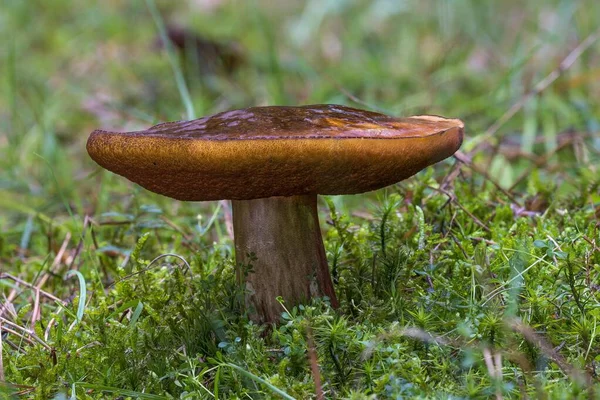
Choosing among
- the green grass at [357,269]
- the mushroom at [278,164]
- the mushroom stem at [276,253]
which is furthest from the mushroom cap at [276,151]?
the green grass at [357,269]

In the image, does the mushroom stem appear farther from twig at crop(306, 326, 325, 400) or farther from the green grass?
twig at crop(306, 326, 325, 400)

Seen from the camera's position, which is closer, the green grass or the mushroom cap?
the mushroom cap

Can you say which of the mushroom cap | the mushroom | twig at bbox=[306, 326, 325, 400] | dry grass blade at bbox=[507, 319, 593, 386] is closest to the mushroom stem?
the mushroom

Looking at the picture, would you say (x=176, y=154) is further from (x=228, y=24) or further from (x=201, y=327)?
(x=228, y=24)

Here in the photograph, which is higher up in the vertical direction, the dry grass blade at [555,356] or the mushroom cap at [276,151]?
the mushroom cap at [276,151]

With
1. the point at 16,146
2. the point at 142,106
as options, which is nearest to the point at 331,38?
the point at 142,106

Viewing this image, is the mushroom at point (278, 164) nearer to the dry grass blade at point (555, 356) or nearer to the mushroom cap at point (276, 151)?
the mushroom cap at point (276, 151)
